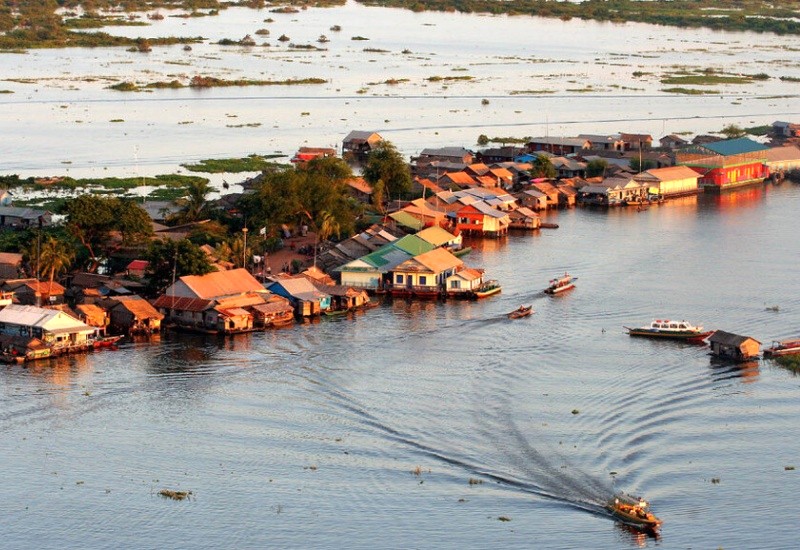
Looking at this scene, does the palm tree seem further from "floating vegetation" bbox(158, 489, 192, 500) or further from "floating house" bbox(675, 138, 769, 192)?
"floating house" bbox(675, 138, 769, 192)

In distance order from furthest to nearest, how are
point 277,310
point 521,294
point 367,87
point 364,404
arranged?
point 367,87 < point 521,294 < point 277,310 < point 364,404

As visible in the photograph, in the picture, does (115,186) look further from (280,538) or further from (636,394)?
(280,538)

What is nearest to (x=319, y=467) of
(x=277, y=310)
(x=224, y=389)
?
(x=224, y=389)

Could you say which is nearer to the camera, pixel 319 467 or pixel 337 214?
pixel 319 467

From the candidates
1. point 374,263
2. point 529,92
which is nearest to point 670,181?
point 374,263

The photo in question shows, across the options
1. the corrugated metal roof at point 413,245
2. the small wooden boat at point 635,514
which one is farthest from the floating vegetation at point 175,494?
the corrugated metal roof at point 413,245
